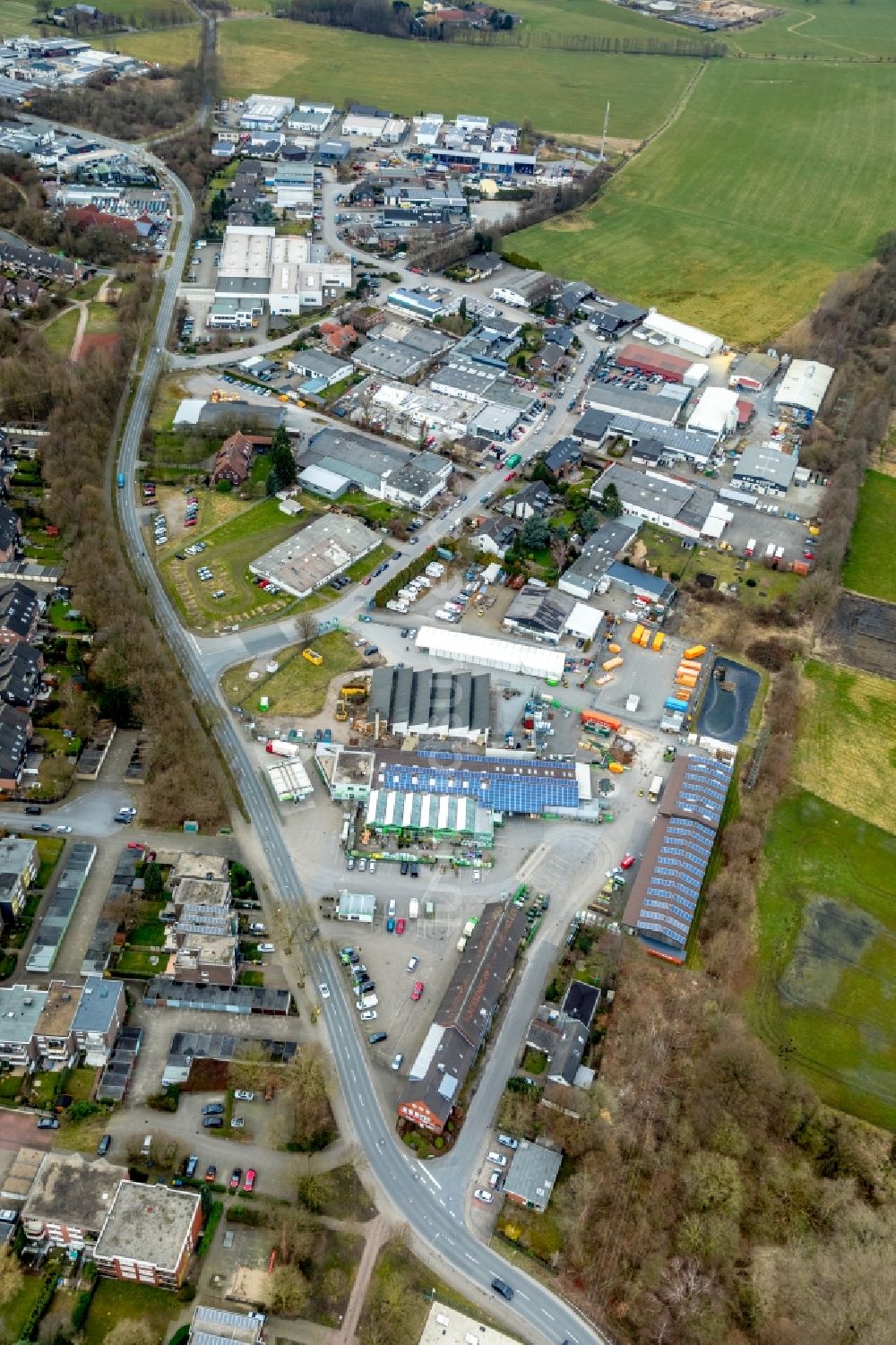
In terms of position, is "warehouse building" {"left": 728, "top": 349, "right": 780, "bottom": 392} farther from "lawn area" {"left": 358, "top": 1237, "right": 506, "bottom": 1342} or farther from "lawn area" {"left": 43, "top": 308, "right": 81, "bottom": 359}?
"lawn area" {"left": 358, "top": 1237, "right": 506, "bottom": 1342}

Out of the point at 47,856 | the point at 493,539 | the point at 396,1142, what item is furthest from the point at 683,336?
the point at 396,1142

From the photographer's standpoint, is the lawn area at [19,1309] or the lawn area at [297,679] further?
the lawn area at [297,679]

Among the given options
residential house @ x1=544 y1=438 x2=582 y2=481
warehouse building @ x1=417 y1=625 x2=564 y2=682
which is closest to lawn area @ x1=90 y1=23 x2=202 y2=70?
residential house @ x1=544 y1=438 x2=582 y2=481

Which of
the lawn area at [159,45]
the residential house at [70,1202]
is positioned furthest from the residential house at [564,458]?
the lawn area at [159,45]

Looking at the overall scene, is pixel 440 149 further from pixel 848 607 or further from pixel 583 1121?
pixel 583 1121

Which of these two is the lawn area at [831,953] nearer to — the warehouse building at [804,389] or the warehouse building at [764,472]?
the warehouse building at [764,472]

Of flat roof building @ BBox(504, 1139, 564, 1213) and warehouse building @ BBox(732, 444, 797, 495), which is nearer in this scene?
flat roof building @ BBox(504, 1139, 564, 1213)

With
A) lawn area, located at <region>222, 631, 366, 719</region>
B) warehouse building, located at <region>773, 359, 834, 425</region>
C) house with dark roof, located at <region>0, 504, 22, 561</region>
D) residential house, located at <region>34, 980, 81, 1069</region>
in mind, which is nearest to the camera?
residential house, located at <region>34, 980, 81, 1069</region>

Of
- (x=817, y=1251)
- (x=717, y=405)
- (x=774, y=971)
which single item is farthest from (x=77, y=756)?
(x=717, y=405)
